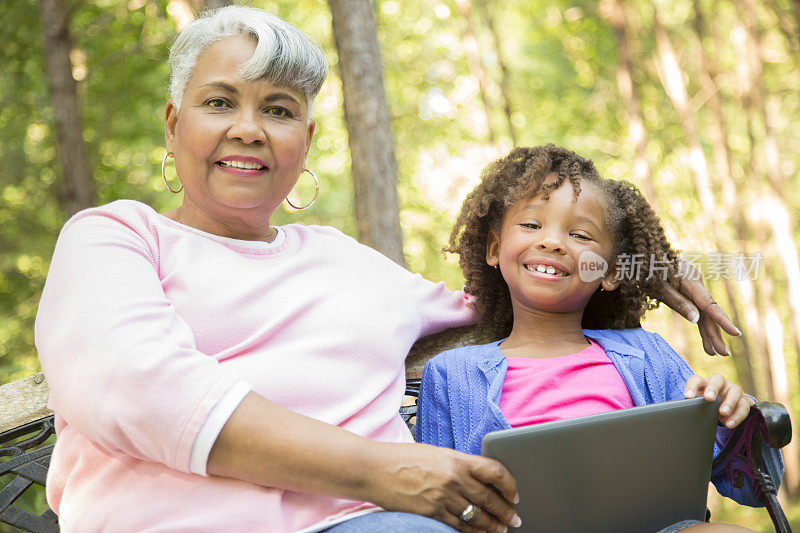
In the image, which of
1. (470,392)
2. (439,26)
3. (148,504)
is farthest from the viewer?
(439,26)

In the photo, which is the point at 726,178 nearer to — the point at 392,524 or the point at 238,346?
the point at 238,346

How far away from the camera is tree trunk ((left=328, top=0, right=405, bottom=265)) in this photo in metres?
4.61

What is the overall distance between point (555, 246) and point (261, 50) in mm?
1059

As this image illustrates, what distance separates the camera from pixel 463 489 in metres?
1.58

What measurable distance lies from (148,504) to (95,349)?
14.5 inches

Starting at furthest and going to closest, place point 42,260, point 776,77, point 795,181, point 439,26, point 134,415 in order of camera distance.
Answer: point 795,181, point 439,26, point 776,77, point 42,260, point 134,415

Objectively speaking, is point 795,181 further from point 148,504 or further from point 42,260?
point 148,504

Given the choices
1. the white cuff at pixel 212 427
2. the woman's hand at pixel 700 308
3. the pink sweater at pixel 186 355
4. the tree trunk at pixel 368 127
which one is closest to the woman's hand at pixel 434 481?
the pink sweater at pixel 186 355

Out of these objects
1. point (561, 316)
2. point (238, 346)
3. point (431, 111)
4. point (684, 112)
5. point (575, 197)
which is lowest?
point (561, 316)

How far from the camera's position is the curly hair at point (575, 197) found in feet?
8.04

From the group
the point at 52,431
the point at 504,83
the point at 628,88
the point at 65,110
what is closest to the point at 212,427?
the point at 52,431

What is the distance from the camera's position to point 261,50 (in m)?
2.02

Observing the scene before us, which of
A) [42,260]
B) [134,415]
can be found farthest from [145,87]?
[134,415]

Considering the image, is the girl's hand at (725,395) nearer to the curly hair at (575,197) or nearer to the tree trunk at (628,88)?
the curly hair at (575,197)
